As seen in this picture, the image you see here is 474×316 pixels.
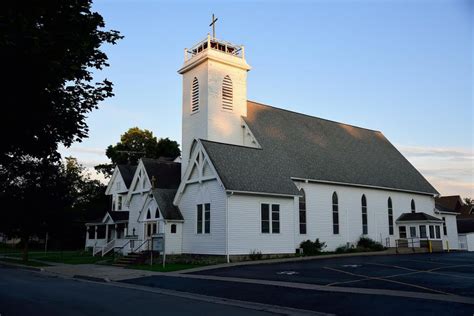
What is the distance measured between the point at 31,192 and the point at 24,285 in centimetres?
2041

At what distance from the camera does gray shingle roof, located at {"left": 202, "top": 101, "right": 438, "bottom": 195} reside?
1259 inches

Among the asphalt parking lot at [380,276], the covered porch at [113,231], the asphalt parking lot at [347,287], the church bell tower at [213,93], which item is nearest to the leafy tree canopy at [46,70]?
the asphalt parking lot at [347,287]

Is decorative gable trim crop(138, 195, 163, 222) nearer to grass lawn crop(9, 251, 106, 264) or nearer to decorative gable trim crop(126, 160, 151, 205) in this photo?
decorative gable trim crop(126, 160, 151, 205)

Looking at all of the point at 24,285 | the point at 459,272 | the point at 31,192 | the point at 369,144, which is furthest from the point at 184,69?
the point at 459,272

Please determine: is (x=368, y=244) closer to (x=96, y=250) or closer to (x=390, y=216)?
(x=390, y=216)

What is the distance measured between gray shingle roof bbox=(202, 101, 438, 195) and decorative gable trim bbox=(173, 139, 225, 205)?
1.54ft

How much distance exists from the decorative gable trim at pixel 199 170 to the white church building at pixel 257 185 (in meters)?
0.08

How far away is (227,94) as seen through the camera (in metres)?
38.8

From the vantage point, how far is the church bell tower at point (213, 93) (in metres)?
37.5

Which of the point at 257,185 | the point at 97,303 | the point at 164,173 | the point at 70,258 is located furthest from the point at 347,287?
the point at 70,258

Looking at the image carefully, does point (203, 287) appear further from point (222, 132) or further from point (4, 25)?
point (222, 132)

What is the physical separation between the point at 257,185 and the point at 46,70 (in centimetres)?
2111

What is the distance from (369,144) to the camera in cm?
4962

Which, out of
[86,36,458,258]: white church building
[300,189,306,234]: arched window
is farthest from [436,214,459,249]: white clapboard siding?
[300,189,306,234]: arched window
